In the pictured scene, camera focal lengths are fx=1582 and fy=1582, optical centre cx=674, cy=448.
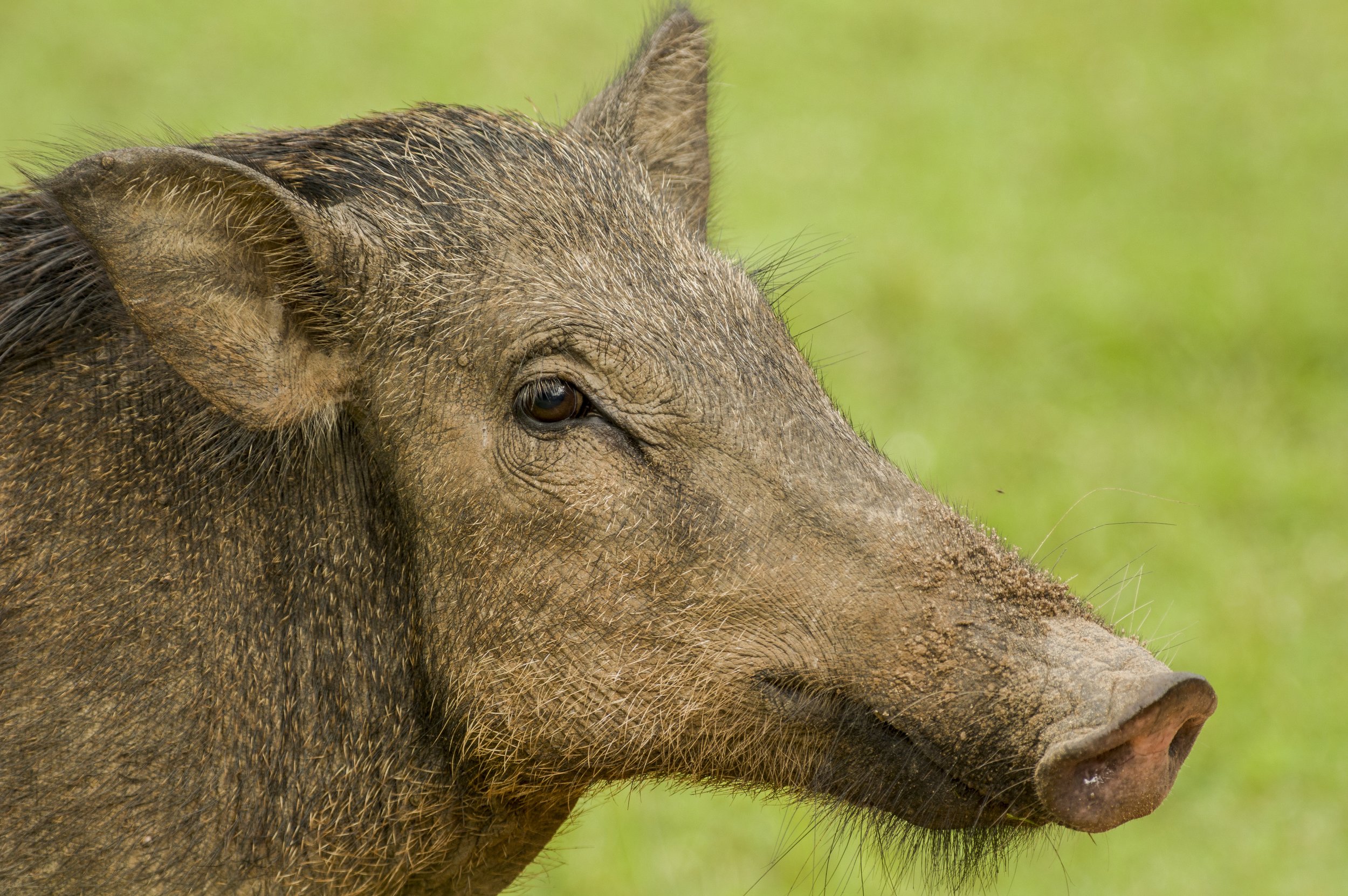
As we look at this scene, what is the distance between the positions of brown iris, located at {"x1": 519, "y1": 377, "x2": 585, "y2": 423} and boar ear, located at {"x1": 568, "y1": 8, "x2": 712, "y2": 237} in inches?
38.1

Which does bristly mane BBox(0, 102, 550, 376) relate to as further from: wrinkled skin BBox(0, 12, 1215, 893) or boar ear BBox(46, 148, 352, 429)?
boar ear BBox(46, 148, 352, 429)

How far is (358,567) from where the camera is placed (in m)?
3.21

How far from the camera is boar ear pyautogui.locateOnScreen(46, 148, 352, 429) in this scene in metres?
2.96

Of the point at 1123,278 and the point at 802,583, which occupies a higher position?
the point at 1123,278

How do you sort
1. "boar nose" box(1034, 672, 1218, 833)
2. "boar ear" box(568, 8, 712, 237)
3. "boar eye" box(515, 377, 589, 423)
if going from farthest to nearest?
1. "boar ear" box(568, 8, 712, 237)
2. "boar eye" box(515, 377, 589, 423)
3. "boar nose" box(1034, 672, 1218, 833)

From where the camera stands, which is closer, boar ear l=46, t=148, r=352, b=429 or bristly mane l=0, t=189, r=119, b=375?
boar ear l=46, t=148, r=352, b=429

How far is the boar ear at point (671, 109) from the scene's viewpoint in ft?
13.1

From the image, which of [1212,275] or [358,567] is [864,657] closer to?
[358,567]

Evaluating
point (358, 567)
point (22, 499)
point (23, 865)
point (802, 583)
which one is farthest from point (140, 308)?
point (802, 583)

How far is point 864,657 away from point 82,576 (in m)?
1.52

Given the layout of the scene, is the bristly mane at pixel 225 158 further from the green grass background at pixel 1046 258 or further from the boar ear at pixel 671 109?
the green grass background at pixel 1046 258

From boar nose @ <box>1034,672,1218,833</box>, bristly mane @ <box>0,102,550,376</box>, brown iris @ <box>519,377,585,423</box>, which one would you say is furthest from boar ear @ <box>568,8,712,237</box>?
boar nose @ <box>1034,672,1218,833</box>

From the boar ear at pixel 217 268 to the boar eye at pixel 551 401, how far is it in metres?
0.38

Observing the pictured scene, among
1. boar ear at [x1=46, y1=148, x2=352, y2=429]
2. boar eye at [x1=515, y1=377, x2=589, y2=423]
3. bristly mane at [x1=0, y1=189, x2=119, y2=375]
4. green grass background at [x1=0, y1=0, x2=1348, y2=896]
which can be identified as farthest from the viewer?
green grass background at [x1=0, y1=0, x2=1348, y2=896]
